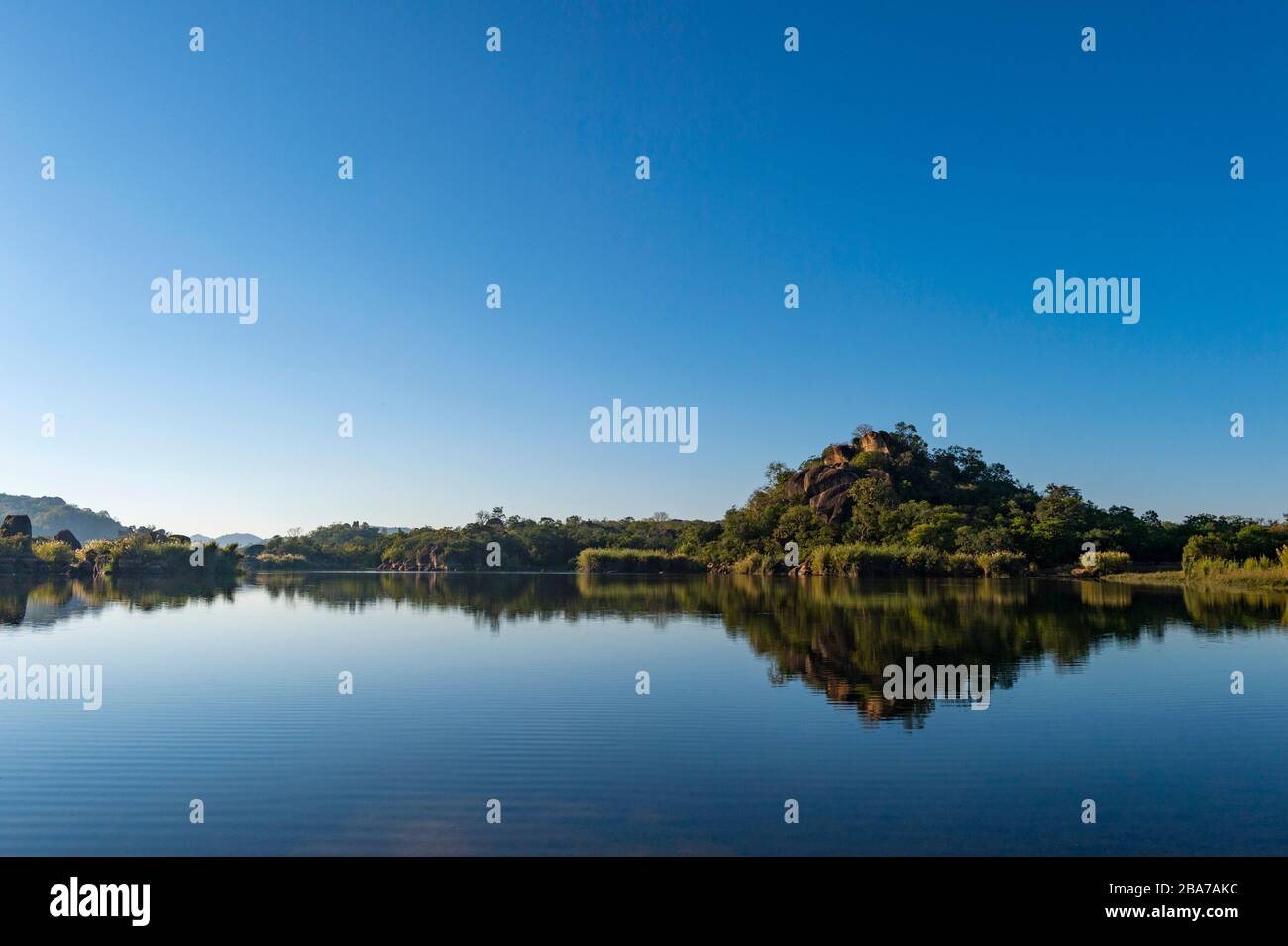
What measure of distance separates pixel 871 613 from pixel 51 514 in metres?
217

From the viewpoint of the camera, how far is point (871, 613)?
2592 centimetres

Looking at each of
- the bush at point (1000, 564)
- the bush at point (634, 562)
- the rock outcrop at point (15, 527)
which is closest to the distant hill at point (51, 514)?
the rock outcrop at point (15, 527)

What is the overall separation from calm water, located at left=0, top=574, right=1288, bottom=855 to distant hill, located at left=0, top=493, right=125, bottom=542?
202065mm

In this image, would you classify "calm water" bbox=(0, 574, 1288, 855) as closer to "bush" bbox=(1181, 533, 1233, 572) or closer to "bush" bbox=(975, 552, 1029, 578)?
"bush" bbox=(1181, 533, 1233, 572)

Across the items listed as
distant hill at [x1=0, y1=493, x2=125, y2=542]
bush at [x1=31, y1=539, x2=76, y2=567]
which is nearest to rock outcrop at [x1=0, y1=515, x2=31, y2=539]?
bush at [x1=31, y1=539, x2=76, y2=567]

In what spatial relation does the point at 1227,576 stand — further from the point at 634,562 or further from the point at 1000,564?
the point at 634,562

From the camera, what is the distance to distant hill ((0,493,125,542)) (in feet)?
595

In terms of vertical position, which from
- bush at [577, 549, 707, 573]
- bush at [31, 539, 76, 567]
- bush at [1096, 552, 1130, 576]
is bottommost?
bush at [577, 549, 707, 573]

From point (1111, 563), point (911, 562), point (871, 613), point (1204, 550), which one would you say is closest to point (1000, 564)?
point (911, 562)

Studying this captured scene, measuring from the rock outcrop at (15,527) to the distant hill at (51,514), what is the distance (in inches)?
5174

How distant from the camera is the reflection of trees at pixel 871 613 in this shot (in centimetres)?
1550

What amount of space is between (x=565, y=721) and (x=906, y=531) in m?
59.7

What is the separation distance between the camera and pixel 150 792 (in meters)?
7.89

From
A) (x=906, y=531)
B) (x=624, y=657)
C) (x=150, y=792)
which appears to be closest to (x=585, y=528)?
(x=906, y=531)
